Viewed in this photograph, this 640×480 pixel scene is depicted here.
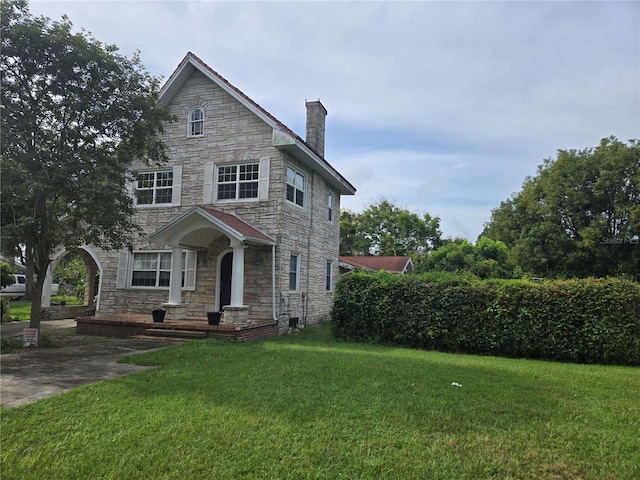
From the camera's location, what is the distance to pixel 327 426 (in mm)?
4484

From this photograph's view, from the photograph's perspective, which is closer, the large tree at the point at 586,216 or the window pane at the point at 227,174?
the window pane at the point at 227,174

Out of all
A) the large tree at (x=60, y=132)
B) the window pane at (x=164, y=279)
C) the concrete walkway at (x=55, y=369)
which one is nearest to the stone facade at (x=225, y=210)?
the window pane at (x=164, y=279)

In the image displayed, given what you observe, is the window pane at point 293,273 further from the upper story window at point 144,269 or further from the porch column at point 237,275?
the upper story window at point 144,269

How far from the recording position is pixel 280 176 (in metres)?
14.0

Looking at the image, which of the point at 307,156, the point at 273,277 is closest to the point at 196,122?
the point at 307,156

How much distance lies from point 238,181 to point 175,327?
533cm

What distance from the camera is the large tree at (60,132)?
28.0ft

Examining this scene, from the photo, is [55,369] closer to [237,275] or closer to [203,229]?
[237,275]

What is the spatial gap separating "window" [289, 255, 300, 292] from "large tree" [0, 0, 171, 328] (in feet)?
19.6

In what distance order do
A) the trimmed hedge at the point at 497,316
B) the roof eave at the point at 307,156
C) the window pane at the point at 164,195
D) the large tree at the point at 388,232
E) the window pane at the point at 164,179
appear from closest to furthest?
1. the trimmed hedge at the point at 497,316
2. the roof eave at the point at 307,156
3. the window pane at the point at 164,195
4. the window pane at the point at 164,179
5. the large tree at the point at 388,232

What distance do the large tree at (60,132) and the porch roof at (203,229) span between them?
2.27 m

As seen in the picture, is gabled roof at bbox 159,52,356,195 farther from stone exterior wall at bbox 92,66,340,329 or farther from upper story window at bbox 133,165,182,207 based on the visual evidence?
upper story window at bbox 133,165,182,207

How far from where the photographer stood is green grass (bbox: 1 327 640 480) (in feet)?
11.9

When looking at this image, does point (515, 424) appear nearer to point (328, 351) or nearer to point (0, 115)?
point (328, 351)
